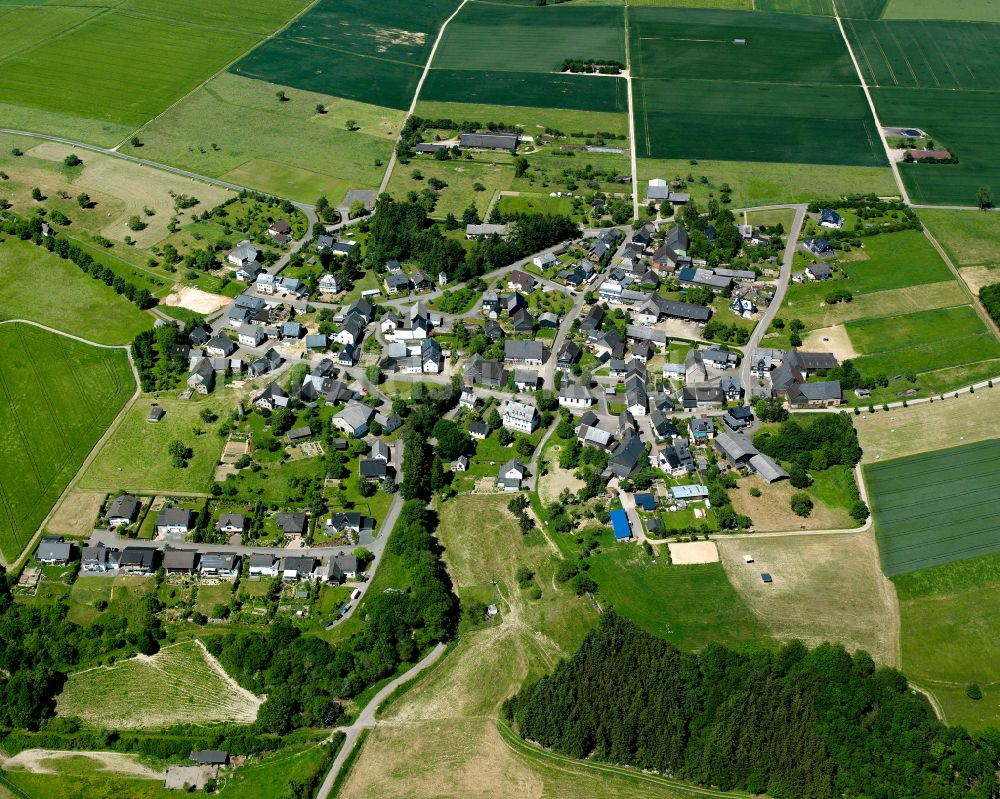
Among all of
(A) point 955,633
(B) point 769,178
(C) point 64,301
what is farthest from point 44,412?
(B) point 769,178

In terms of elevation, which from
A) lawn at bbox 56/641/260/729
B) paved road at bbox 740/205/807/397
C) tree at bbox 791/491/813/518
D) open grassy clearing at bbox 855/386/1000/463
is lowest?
lawn at bbox 56/641/260/729

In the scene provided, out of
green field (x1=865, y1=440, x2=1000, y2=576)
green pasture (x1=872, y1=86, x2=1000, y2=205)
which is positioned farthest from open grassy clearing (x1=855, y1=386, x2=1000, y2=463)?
green pasture (x1=872, y1=86, x2=1000, y2=205)

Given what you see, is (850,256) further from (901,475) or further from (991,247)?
(901,475)

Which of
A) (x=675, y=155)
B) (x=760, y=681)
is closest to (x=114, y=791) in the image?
(x=760, y=681)

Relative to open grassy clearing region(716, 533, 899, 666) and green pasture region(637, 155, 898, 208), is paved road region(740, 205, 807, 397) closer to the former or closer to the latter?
green pasture region(637, 155, 898, 208)

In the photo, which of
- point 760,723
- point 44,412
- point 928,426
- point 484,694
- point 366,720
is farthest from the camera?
point 44,412

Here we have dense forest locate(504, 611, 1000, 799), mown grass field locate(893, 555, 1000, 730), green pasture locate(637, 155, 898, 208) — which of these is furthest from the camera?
green pasture locate(637, 155, 898, 208)

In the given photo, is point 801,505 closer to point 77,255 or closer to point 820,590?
point 820,590
